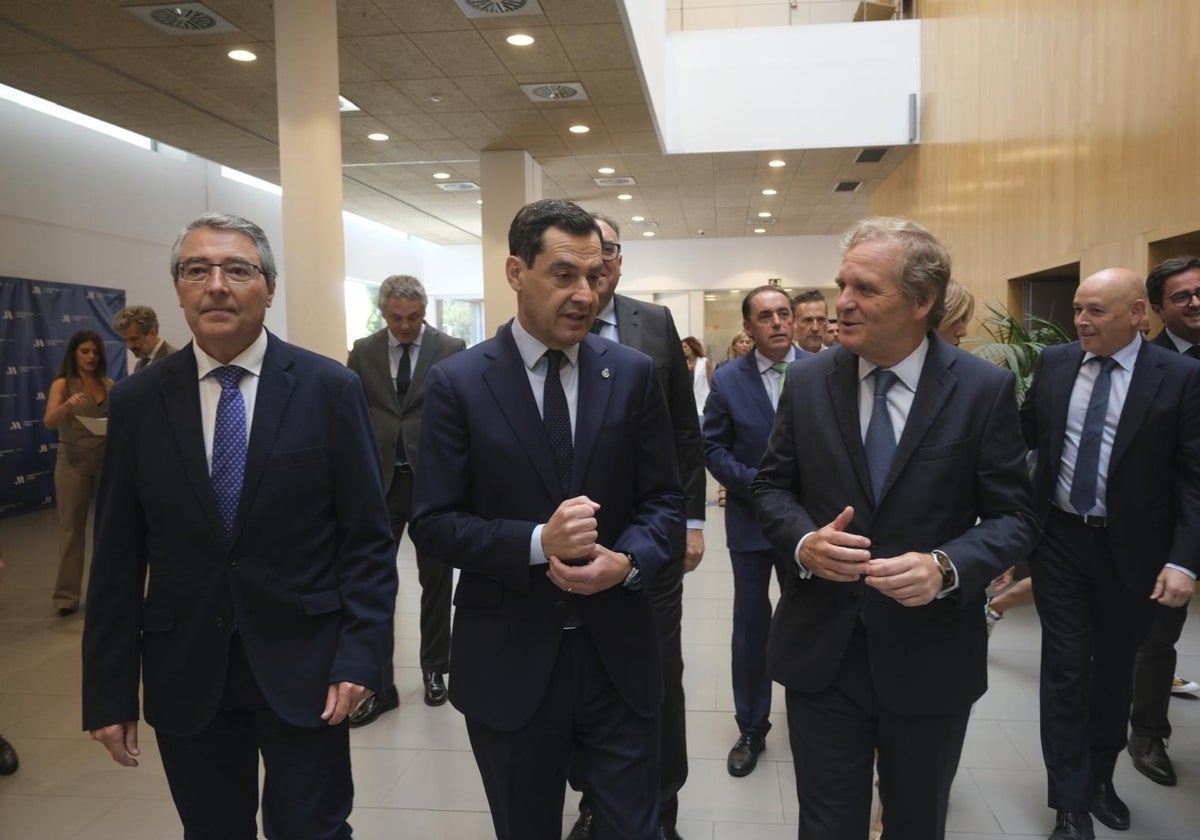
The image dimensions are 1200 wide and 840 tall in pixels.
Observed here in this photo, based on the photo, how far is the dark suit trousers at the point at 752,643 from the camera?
3.56m

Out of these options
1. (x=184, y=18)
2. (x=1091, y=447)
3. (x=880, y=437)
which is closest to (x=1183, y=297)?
(x=1091, y=447)

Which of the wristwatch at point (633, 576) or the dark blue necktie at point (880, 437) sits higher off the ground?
the dark blue necktie at point (880, 437)

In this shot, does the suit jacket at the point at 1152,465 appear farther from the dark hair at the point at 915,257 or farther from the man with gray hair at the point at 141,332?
the man with gray hair at the point at 141,332

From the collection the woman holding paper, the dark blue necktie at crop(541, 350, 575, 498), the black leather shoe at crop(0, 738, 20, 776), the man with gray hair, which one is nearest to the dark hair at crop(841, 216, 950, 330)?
the dark blue necktie at crop(541, 350, 575, 498)

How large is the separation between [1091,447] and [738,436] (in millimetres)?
1344

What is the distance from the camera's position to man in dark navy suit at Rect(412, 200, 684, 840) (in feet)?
6.24

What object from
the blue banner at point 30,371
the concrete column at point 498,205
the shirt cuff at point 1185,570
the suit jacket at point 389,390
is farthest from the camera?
the concrete column at point 498,205

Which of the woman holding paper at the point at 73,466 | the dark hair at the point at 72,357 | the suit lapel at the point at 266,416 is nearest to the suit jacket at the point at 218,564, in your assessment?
the suit lapel at the point at 266,416

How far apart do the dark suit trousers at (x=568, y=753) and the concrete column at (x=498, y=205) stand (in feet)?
28.9

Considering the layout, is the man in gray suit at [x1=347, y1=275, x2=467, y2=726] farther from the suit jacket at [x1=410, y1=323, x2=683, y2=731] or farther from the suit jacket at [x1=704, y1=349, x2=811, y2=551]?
the suit jacket at [x1=410, y1=323, x2=683, y2=731]

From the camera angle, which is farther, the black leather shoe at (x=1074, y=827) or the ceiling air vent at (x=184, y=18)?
the ceiling air vent at (x=184, y=18)

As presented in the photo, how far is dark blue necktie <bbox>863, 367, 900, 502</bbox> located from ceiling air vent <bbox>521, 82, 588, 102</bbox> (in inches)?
273

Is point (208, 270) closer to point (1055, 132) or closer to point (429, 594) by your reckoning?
point (429, 594)

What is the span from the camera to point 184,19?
6.40 metres
